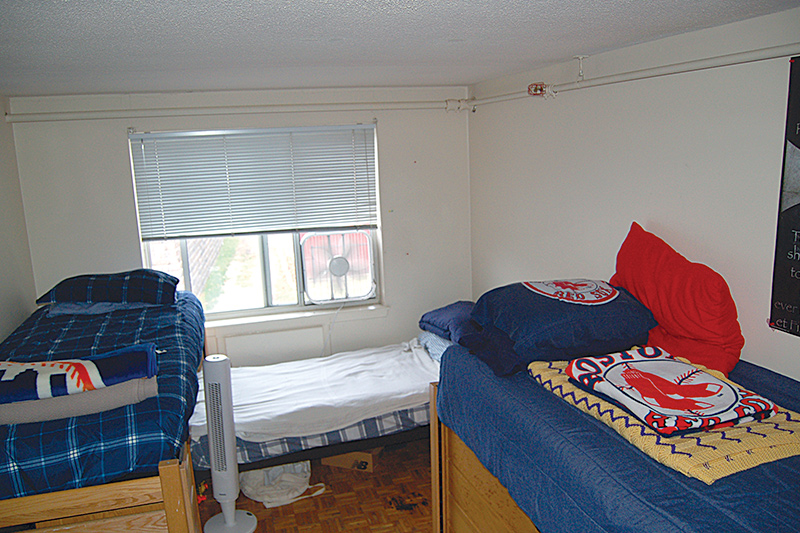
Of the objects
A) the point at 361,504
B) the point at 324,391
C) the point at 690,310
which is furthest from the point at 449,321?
the point at 690,310

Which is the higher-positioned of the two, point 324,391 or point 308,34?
point 308,34

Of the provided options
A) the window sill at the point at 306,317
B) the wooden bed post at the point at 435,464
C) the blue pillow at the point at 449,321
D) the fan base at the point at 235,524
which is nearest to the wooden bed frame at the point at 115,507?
the fan base at the point at 235,524

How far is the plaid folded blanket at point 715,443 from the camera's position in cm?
147

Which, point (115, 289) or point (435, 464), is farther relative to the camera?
point (115, 289)

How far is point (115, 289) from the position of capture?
358 centimetres

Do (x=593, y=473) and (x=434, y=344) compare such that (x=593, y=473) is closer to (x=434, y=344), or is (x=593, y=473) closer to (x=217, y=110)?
(x=434, y=344)

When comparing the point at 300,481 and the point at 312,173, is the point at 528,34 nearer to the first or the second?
the point at 312,173

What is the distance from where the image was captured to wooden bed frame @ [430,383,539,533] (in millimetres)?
2035

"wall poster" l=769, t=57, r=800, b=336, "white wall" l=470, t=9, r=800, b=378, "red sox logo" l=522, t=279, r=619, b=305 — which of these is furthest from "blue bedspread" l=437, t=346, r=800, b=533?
"white wall" l=470, t=9, r=800, b=378

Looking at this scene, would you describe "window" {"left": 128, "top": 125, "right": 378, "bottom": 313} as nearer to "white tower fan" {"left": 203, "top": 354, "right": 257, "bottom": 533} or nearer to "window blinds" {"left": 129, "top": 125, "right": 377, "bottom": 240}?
"window blinds" {"left": 129, "top": 125, "right": 377, "bottom": 240}

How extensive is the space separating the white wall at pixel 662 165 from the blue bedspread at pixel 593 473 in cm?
48

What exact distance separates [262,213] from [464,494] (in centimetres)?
262

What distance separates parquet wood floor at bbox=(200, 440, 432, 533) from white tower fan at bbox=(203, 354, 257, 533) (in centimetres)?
24

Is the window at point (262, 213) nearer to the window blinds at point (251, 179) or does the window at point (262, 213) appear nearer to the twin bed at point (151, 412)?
the window blinds at point (251, 179)
